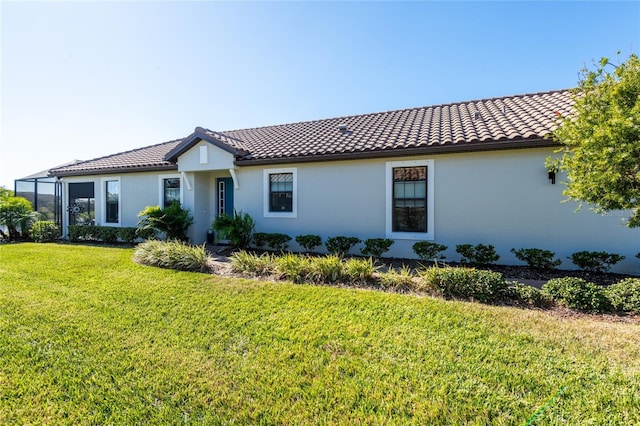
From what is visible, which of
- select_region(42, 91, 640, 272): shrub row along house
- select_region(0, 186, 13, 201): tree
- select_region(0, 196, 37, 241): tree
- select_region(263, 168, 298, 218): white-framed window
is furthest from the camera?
select_region(0, 186, 13, 201): tree

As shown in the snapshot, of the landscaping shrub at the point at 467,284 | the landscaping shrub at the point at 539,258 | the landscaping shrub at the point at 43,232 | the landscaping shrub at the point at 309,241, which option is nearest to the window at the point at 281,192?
the landscaping shrub at the point at 309,241

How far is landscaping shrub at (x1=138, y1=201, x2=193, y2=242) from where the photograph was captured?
37.1 ft

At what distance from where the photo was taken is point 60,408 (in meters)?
3.05

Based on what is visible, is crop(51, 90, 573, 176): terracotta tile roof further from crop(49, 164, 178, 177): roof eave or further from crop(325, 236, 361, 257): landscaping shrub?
crop(325, 236, 361, 257): landscaping shrub

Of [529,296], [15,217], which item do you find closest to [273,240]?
[529,296]

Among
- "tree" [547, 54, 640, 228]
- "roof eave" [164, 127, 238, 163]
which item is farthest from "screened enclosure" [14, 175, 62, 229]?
"tree" [547, 54, 640, 228]

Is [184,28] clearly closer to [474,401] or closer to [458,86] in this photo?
[458,86]

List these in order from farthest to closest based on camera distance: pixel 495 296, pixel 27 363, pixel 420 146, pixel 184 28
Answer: pixel 184 28 → pixel 420 146 → pixel 495 296 → pixel 27 363

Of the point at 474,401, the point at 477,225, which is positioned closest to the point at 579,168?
the point at 477,225

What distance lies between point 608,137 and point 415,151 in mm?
4384

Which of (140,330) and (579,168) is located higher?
(579,168)

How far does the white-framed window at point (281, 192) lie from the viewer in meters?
10.8

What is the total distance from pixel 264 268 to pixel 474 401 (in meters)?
5.24

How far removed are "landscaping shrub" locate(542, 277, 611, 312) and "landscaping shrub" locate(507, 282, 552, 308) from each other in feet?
0.30
